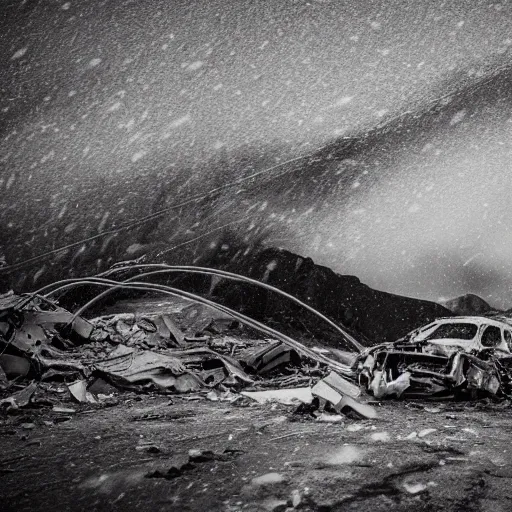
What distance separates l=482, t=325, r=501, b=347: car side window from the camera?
4.05 metres

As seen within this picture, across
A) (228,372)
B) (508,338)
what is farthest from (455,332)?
(228,372)

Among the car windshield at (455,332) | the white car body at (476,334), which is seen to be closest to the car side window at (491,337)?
the white car body at (476,334)

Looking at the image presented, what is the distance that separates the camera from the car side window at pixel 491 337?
4.05 metres

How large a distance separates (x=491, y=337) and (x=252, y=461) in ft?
10.4

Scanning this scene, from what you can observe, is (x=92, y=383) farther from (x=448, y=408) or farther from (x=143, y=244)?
(x=143, y=244)

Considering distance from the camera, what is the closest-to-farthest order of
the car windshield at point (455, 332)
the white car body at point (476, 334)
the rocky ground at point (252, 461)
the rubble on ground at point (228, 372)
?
the rocky ground at point (252, 461) < the rubble on ground at point (228, 372) < the white car body at point (476, 334) < the car windshield at point (455, 332)

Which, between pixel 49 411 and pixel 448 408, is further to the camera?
pixel 448 408

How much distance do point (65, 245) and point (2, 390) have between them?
334cm

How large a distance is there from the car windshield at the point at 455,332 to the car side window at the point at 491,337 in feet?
0.42

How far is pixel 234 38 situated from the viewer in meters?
4.75

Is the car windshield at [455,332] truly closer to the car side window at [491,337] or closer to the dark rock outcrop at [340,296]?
the car side window at [491,337]

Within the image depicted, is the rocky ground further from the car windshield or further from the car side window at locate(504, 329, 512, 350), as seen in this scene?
the car windshield

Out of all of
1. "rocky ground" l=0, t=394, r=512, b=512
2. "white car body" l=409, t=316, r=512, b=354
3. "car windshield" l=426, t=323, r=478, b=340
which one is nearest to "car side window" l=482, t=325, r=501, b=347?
"white car body" l=409, t=316, r=512, b=354

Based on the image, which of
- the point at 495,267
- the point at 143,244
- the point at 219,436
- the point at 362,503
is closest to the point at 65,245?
the point at 143,244
